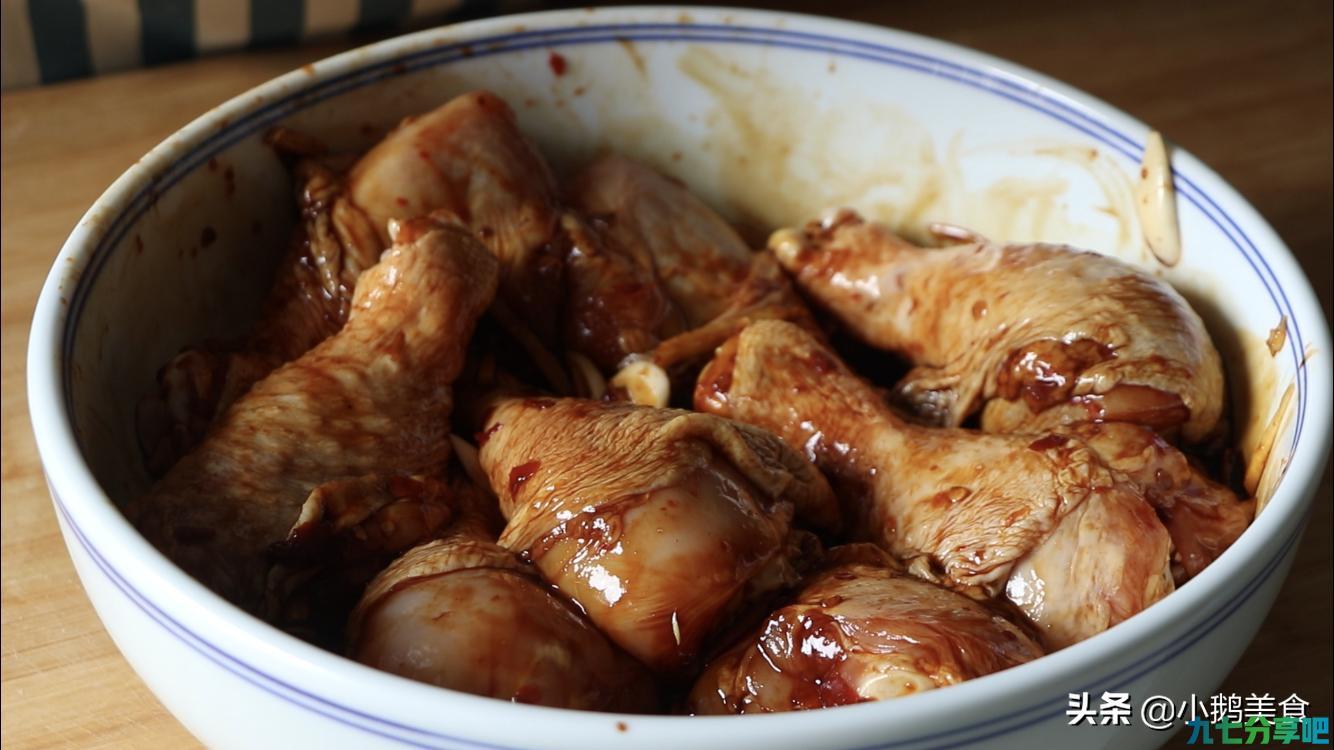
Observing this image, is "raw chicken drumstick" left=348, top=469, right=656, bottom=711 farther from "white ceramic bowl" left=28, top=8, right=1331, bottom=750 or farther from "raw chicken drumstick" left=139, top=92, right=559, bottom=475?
"raw chicken drumstick" left=139, top=92, right=559, bottom=475

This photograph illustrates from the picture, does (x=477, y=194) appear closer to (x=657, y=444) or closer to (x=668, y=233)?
(x=668, y=233)

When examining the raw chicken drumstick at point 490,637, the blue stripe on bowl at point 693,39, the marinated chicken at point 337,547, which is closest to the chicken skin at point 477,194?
the blue stripe on bowl at point 693,39

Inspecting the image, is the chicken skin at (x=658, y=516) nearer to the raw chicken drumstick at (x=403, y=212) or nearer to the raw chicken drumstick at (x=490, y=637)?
the raw chicken drumstick at (x=490, y=637)

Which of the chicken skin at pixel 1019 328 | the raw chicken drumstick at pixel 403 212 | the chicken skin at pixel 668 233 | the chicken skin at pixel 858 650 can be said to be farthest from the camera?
the chicken skin at pixel 668 233

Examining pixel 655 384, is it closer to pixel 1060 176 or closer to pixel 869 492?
pixel 869 492

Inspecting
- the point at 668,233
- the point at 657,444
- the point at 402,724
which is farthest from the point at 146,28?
the point at 402,724

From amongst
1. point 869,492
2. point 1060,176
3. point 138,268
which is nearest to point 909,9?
point 1060,176
